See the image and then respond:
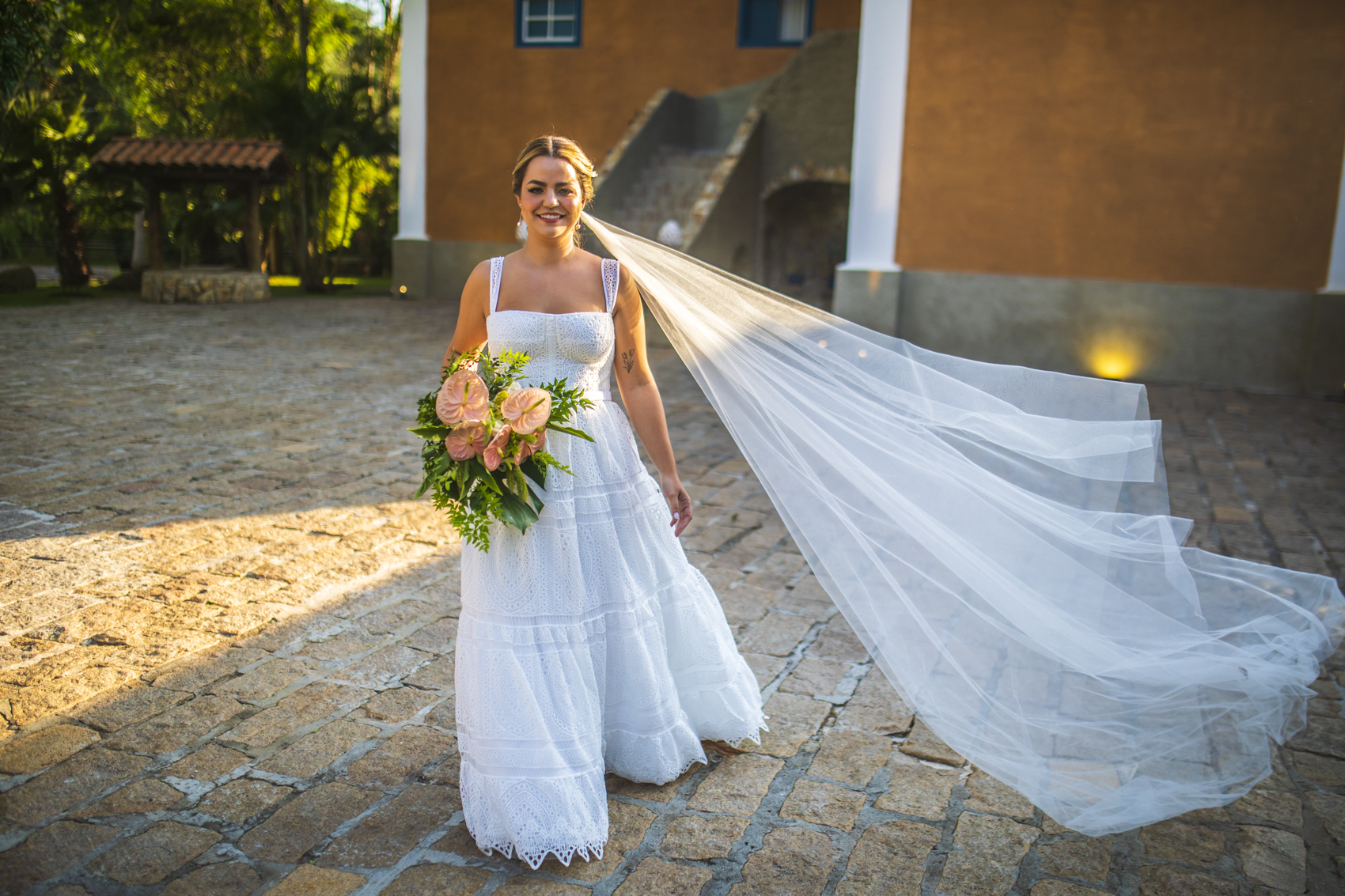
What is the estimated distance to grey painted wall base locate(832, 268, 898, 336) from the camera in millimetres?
12086

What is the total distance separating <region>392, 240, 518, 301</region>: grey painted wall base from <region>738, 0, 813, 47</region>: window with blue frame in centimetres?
534

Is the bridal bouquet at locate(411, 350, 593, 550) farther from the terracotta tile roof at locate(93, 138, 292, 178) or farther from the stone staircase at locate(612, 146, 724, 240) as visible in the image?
the terracotta tile roof at locate(93, 138, 292, 178)

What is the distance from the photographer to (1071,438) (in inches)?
128

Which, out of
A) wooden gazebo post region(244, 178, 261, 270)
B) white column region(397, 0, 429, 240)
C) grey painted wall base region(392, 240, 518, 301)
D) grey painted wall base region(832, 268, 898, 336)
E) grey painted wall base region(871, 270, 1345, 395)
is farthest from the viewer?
grey painted wall base region(392, 240, 518, 301)

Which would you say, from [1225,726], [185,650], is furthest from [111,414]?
[1225,726]

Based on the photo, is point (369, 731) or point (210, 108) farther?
point (210, 108)

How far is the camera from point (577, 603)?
2725 millimetres

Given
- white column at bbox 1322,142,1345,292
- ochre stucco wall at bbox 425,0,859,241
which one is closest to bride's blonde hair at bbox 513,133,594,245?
white column at bbox 1322,142,1345,292

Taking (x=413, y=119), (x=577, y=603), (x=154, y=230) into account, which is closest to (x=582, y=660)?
(x=577, y=603)

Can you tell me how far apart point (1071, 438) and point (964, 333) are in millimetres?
9194

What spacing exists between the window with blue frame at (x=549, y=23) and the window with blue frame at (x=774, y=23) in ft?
9.35

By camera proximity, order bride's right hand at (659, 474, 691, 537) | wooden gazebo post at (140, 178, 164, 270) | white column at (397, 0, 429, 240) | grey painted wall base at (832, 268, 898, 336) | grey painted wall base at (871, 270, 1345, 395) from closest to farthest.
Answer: bride's right hand at (659, 474, 691, 537) → grey painted wall base at (871, 270, 1345, 395) → grey painted wall base at (832, 268, 898, 336) → wooden gazebo post at (140, 178, 164, 270) → white column at (397, 0, 429, 240)

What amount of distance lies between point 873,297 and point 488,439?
10153 millimetres

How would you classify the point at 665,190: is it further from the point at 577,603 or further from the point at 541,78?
the point at 577,603
